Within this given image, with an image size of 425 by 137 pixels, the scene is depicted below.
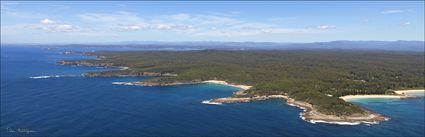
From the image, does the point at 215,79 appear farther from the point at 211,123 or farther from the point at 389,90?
the point at 211,123

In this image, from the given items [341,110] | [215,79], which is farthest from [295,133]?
[215,79]

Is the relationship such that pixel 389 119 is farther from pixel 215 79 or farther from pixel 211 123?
pixel 215 79

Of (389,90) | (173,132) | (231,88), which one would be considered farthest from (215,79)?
(173,132)

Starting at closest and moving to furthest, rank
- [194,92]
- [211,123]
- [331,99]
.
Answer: [211,123]
[331,99]
[194,92]

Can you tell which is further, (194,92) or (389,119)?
(194,92)

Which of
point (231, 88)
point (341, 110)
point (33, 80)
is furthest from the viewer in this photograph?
point (33, 80)

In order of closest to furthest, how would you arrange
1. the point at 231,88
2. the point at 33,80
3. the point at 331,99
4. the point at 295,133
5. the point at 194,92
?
the point at 295,133, the point at 331,99, the point at 194,92, the point at 231,88, the point at 33,80
